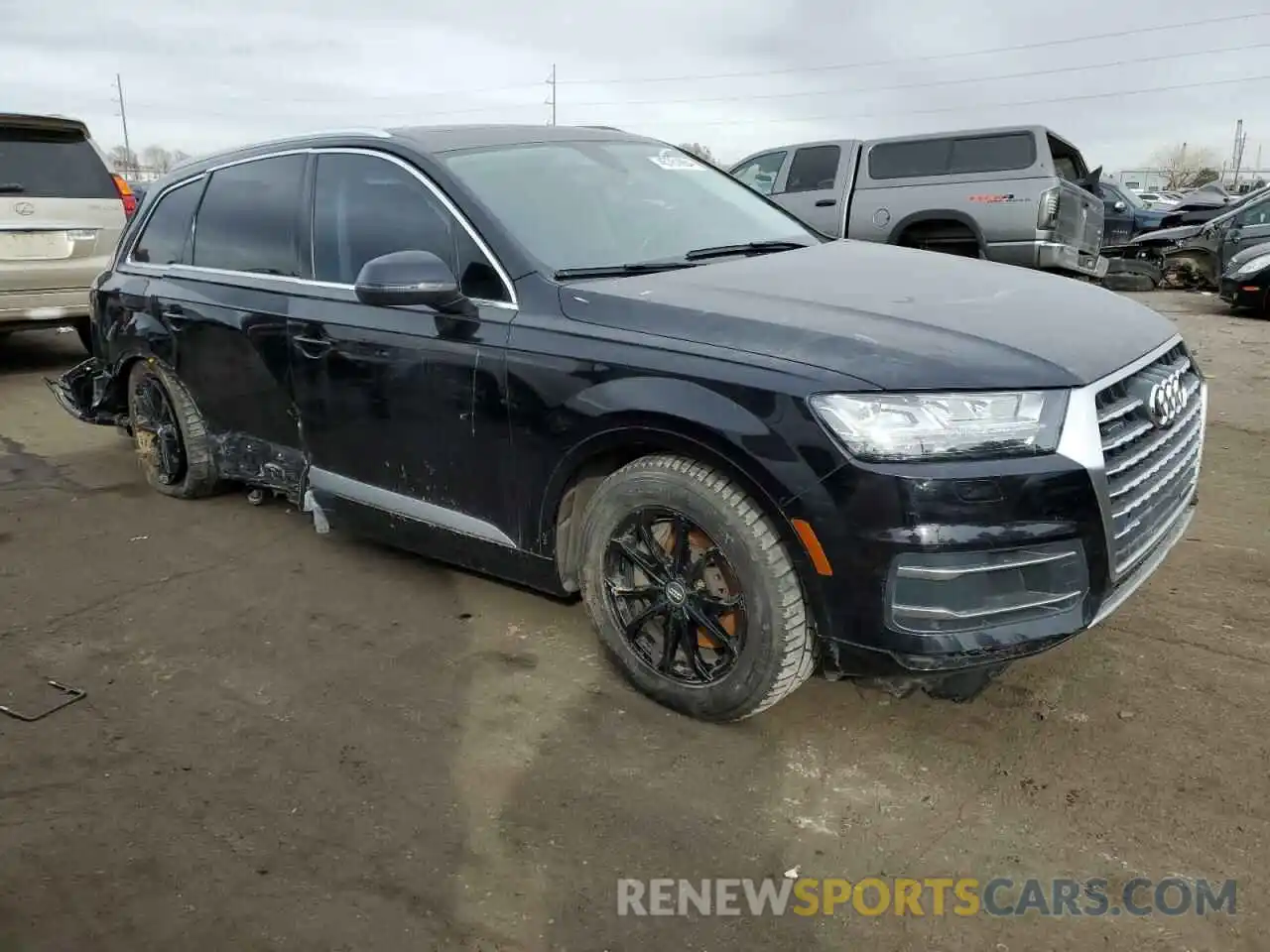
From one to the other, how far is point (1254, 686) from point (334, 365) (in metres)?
3.32

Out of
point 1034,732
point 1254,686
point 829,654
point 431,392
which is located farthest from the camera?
point 431,392

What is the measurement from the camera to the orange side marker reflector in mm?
2521

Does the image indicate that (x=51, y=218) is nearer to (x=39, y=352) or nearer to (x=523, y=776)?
(x=39, y=352)

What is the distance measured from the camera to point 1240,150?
84.3m

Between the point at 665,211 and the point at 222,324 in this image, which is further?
the point at 222,324

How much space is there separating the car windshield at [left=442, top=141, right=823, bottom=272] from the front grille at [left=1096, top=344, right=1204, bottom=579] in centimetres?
148

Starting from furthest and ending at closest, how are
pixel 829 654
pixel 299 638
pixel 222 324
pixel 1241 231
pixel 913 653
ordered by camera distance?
1. pixel 1241 231
2. pixel 222 324
3. pixel 299 638
4. pixel 829 654
5. pixel 913 653

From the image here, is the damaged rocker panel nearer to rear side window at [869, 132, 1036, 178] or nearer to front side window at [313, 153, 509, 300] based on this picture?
front side window at [313, 153, 509, 300]

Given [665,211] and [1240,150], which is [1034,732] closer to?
[665,211]

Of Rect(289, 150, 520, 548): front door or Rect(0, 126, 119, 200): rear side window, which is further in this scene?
Rect(0, 126, 119, 200): rear side window

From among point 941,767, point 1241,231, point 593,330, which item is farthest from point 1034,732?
point 1241,231

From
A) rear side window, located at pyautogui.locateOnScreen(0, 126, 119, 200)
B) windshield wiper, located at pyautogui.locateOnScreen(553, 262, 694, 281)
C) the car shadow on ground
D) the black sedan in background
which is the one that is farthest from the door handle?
the black sedan in background

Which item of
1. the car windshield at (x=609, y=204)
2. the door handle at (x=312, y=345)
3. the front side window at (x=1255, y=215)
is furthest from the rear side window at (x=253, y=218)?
the front side window at (x=1255, y=215)

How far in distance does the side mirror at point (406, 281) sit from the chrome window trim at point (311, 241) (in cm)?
15
